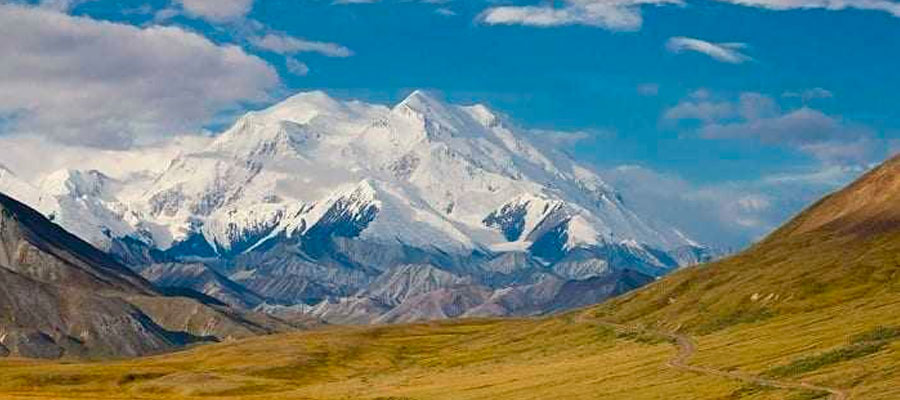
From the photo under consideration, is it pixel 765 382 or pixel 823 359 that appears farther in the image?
pixel 823 359

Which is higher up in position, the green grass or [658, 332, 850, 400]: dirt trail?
the green grass

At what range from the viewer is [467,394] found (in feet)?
645

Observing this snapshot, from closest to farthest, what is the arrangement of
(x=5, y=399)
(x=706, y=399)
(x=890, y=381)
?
(x=890, y=381) < (x=706, y=399) < (x=5, y=399)

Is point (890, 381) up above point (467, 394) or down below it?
above

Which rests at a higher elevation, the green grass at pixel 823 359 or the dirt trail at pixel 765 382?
the green grass at pixel 823 359

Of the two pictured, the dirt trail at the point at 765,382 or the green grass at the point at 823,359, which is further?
the green grass at the point at 823,359

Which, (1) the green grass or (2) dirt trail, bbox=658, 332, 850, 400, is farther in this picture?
(1) the green grass

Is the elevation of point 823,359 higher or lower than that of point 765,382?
higher

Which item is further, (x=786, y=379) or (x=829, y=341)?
(x=829, y=341)

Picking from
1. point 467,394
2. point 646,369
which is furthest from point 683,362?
point 467,394

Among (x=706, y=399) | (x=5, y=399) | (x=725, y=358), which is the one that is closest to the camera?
(x=706, y=399)

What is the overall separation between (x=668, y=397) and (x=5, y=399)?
295 feet

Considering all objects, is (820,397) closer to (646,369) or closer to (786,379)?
(786,379)

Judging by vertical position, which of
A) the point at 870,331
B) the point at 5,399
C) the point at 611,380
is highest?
the point at 870,331
